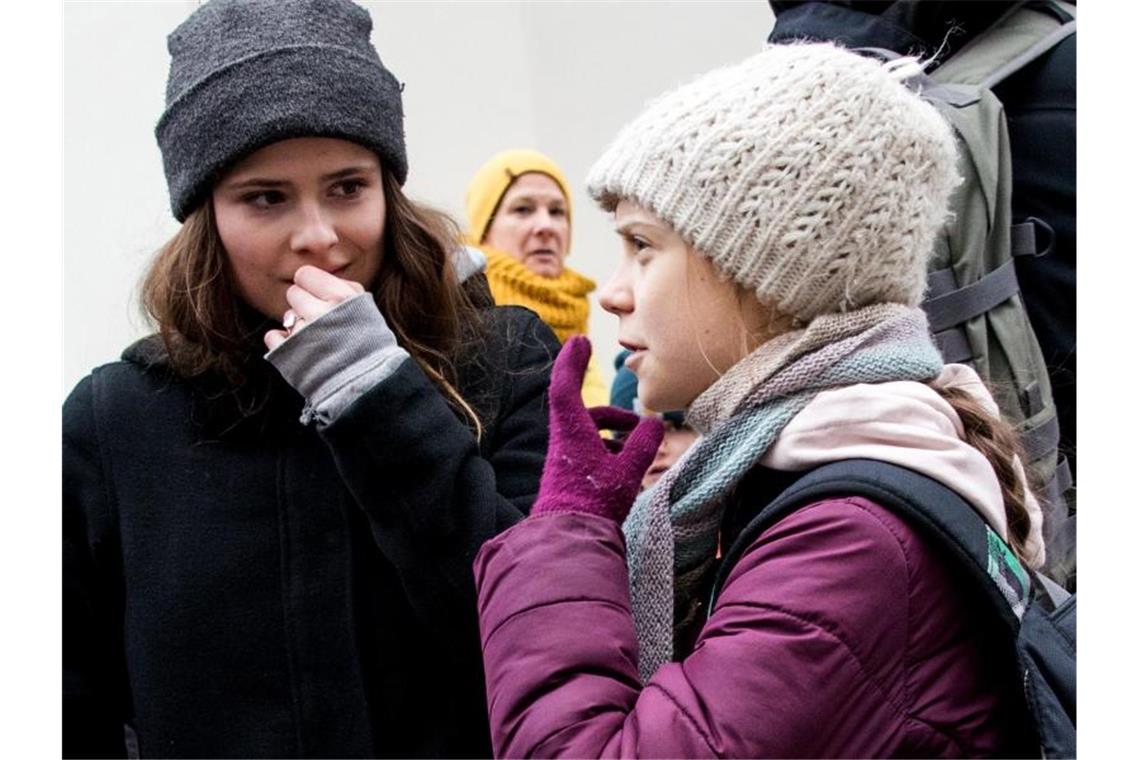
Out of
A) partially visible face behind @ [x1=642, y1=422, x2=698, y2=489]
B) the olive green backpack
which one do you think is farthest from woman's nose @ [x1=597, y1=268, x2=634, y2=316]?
partially visible face behind @ [x1=642, y1=422, x2=698, y2=489]

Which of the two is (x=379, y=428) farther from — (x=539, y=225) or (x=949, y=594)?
A: (x=539, y=225)

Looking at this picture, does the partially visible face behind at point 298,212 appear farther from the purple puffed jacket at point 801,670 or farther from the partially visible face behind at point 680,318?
the purple puffed jacket at point 801,670

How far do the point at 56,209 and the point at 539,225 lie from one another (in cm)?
212

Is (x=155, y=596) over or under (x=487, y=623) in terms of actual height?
under

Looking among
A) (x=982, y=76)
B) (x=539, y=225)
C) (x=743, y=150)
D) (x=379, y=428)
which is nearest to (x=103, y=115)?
(x=379, y=428)

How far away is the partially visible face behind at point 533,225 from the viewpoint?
331 cm

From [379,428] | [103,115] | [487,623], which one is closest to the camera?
[487,623]

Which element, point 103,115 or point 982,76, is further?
point 103,115

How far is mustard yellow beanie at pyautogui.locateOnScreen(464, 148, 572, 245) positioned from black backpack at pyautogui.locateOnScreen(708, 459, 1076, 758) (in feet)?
8.10

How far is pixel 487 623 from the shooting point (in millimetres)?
1017

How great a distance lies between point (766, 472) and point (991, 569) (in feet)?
0.71

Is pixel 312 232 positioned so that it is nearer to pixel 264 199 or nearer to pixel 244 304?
pixel 264 199

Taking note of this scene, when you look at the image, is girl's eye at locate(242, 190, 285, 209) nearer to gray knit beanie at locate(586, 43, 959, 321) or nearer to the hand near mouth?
the hand near mouth

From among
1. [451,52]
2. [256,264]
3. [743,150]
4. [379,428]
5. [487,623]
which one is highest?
[451,52]
